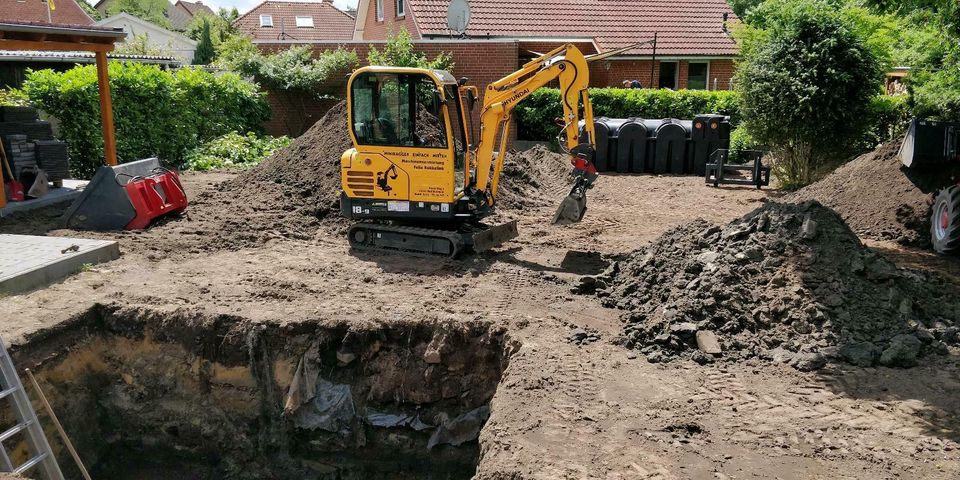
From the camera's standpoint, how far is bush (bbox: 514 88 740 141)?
729 inches

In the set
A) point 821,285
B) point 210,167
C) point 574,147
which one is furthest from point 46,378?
point 210,167

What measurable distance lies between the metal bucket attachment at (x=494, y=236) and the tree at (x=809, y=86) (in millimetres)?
6263

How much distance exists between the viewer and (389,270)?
9211mm

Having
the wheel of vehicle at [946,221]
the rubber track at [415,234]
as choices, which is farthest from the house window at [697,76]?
the rubber track at [415,234]

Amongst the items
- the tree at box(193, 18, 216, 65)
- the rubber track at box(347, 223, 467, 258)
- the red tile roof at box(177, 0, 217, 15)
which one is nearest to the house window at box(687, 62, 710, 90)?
the rubber track at box(347, 223, 467, 258)

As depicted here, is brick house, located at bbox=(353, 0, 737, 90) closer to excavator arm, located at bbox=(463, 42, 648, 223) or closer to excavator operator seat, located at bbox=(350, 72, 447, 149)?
excavator arm, located at bbox=(463, 42, 648, 223)

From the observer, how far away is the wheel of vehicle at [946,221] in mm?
9438

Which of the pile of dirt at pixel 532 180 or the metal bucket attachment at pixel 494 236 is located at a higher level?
the pile of dirt at pixel 532 180

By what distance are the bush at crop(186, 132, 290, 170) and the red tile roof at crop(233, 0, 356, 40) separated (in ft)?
79.1

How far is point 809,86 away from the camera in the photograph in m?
13.4

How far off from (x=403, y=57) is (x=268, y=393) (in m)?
13.1

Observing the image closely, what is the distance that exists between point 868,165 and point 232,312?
10.1 metres

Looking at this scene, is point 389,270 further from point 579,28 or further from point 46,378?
point 579,28

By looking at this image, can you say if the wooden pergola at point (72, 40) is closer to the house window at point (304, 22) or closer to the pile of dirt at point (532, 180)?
the pile of dirt at point (532, 180)
